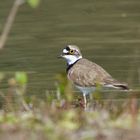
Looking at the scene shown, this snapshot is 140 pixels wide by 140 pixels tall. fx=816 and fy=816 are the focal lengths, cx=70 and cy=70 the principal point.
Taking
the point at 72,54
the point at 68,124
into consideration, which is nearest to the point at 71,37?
the point at 72,54

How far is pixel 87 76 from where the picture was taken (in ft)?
38.9

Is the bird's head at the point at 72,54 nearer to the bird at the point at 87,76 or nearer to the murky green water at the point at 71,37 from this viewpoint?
the bird at the point at 87,76

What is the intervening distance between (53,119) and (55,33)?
37.6 feet

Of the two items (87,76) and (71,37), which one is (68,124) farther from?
(71,37)

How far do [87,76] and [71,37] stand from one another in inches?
231

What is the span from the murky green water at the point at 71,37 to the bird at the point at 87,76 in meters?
0.64

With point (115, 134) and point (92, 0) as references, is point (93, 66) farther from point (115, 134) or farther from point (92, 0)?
point (92, 0)

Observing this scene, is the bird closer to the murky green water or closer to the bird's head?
the bird's head

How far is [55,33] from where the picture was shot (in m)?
18.1

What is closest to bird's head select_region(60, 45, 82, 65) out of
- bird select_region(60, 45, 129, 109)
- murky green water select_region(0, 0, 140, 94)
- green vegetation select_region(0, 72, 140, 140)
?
bird select_region(60, 45, 129, 109)

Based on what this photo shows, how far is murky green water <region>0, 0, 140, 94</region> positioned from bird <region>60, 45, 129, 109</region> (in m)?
0.64

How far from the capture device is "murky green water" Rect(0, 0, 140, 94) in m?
14.3

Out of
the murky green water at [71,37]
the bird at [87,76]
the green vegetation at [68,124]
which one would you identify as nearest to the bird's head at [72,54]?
the bird at [87,76]

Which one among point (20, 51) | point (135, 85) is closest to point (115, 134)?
point (135, 85)
